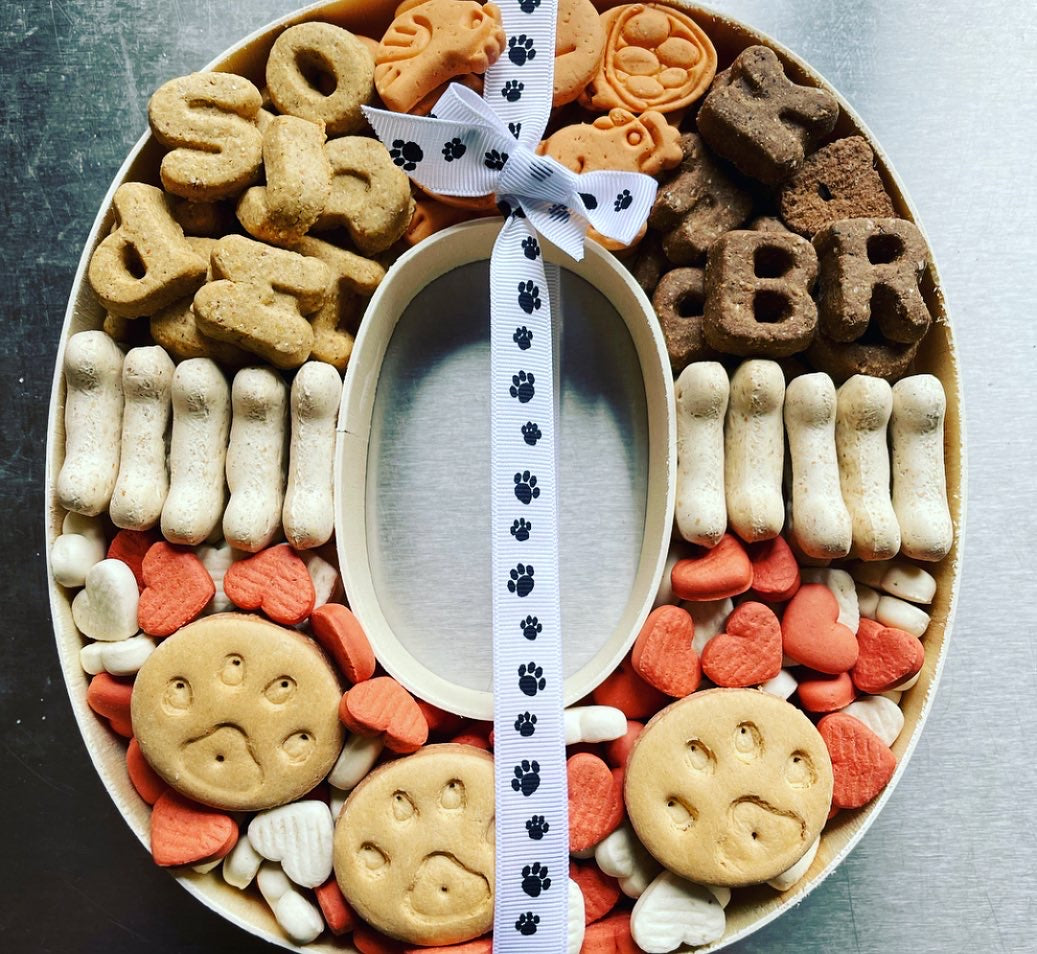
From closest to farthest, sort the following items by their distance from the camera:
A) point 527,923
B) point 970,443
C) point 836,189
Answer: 1. point 527,923
2. point 836,189
3. point 970,443

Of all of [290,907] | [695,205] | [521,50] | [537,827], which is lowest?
[290,907]

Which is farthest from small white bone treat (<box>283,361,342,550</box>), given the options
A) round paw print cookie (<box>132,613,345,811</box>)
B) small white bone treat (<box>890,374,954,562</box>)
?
small white bone treat (<box>890,374,954,562</box>)

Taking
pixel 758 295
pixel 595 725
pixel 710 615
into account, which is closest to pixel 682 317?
pixel 758 295

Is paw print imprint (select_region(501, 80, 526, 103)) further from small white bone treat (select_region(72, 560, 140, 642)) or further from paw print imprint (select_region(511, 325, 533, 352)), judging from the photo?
small white bone treat (select_region(72, 560, 140, 642))

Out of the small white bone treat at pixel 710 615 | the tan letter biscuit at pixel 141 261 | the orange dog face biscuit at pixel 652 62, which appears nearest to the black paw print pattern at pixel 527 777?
the small white bone treat at pixel 710 615

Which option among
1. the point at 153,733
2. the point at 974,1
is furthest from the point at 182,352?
the point at 974,1

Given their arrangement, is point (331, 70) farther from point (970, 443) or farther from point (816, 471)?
point (970, 443)

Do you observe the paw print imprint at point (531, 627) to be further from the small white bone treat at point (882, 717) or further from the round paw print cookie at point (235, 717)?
the small white bone treat at point (882, 717)
